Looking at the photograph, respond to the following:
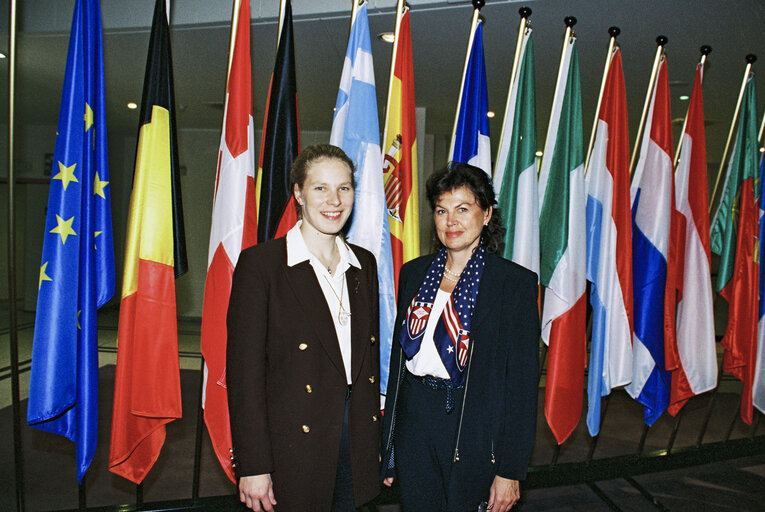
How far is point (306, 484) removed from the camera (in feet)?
5.10

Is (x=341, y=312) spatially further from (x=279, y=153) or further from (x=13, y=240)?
(x=13, y=240)

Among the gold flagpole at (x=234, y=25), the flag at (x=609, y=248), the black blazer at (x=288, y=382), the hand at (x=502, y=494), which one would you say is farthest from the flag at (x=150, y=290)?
the flag at (x=609, y=248)

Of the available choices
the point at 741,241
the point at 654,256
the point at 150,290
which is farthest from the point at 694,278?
the point at 150,290

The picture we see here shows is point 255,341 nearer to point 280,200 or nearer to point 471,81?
point 280,200

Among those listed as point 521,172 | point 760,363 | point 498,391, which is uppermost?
point 521,172

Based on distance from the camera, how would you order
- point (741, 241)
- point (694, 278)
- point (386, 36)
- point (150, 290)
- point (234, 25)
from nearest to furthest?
point (150, 290), point (234, 25), point (694, 278), point (741, 241), point (386, 36)

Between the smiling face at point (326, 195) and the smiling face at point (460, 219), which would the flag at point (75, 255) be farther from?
the smiling face at point (460, 219)

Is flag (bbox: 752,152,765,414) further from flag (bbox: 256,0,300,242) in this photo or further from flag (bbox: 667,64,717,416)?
flag (bbox: 256,0,300,242)

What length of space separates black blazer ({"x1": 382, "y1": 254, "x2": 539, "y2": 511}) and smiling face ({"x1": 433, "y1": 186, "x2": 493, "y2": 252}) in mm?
179

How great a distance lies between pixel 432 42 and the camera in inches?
162

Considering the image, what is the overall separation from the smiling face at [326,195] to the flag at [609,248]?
1.54 metres

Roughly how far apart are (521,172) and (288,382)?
1.51 metres

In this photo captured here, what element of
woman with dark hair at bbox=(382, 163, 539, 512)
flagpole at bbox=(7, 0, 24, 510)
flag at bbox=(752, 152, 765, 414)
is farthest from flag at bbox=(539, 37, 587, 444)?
flagpole at bbox=(7, 0, 24, 510)

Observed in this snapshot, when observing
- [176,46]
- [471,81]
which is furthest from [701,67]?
[176,46]
